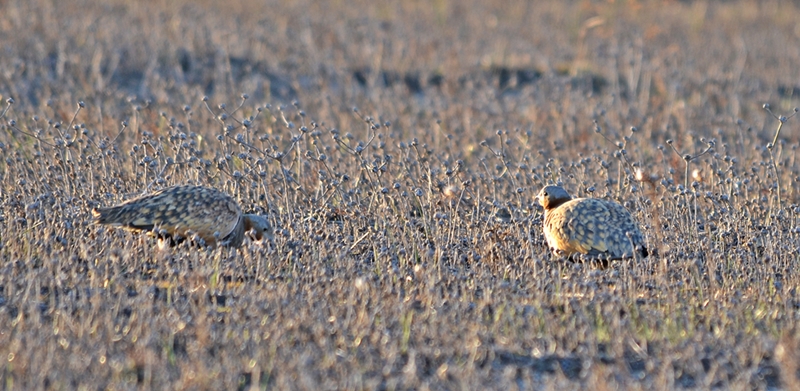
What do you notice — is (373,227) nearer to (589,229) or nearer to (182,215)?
(182,215)

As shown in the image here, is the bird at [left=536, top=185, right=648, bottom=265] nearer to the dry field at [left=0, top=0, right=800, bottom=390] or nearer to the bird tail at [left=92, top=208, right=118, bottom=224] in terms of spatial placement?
the dry field at [left=0, top=0, right=800, bottom=390]

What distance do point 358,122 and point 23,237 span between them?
557 cm

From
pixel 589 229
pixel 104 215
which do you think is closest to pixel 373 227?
pixel 589 229

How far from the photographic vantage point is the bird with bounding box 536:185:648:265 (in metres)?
6.44

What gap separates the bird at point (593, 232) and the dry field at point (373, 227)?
0.11 metres

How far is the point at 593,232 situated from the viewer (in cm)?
646

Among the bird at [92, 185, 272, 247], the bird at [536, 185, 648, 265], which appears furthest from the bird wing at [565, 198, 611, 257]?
the bird at [92, 185, 272, 247]

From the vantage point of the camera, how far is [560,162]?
9.61m

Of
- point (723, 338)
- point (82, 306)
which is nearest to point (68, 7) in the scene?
point (82, 306)

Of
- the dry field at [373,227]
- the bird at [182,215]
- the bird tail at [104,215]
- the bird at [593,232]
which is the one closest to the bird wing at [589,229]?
the bird at [593,232]

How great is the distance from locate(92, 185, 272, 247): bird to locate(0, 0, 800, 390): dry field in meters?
0.13

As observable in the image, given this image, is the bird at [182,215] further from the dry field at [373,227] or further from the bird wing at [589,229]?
the bird wing at [589,229]

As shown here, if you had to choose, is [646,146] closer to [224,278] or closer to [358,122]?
[358,122]

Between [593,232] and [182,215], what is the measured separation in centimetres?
255
